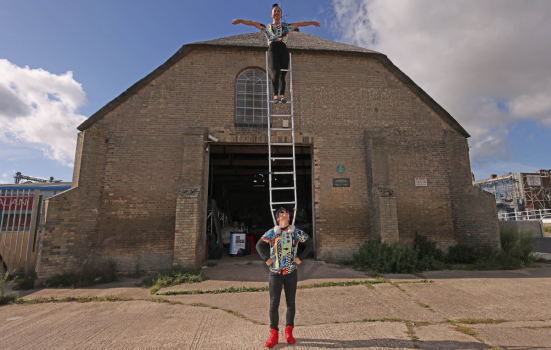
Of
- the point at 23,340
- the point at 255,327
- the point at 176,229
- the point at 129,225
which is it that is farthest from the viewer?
the point at 129,225

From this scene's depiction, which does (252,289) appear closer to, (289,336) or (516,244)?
(289,336)

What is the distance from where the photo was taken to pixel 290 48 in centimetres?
909

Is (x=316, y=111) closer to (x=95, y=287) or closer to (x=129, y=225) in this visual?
(x=129, y=225)

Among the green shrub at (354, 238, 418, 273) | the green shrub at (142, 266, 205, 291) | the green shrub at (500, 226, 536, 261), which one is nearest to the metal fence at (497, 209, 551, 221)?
the green shrub at (500, 226, 536, 261)

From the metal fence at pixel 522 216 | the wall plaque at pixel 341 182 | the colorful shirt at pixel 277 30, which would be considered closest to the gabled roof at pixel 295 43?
the colorful shirt at pixel 277 30

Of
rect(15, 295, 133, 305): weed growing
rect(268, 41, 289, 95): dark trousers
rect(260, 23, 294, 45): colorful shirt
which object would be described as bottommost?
rect(15, 295, 133, 305): weed growing

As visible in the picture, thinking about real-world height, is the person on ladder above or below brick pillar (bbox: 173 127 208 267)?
above

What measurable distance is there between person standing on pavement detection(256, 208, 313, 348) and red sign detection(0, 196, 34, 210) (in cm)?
840

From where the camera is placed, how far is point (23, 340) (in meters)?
3.72

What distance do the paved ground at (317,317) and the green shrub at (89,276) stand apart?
1.21 ft

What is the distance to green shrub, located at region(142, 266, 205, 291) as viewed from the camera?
6.52 m

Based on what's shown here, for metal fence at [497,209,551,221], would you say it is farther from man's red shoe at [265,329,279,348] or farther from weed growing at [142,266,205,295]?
man's red shoe at [265,329,279,348]

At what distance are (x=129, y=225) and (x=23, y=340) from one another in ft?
14.6

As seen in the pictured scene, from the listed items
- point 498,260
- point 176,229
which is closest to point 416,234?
point 498,260
